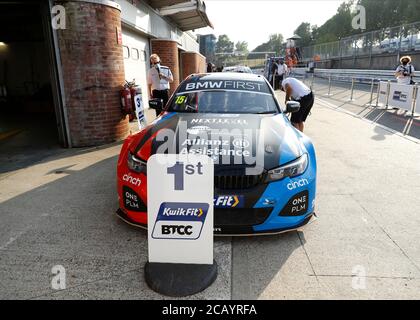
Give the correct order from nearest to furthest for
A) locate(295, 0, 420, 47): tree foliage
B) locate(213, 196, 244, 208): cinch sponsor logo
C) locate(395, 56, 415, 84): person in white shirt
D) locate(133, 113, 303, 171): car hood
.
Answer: locate(213, 196, 244, 208): cinch sponsor logo
locate(133, 113, 303, 171): car hood
locate(395, 56, 415, 84): person in white shirt
locate(295, 0, 420, 47): tree foliage

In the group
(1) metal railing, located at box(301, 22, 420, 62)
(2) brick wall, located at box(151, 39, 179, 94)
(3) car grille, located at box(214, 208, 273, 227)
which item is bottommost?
(3) car grille, located at box(214, 208, 273, 227)

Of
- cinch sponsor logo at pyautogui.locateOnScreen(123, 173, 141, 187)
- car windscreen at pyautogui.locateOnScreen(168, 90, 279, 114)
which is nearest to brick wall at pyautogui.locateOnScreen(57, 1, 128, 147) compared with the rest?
car windscreen at pyautogui.locateOnScreen(168, 90, 279, 114)

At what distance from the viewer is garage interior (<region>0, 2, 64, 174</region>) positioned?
672 centimetres

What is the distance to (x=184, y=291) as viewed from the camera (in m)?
2.31

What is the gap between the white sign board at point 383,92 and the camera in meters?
11.2

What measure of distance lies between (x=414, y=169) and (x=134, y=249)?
448 centimetres

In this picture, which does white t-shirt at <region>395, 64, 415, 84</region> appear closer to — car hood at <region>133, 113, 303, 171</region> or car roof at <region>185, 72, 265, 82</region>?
car roof at <region>185, 72, 265, 82</region>

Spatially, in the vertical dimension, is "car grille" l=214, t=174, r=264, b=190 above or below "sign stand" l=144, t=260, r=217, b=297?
above

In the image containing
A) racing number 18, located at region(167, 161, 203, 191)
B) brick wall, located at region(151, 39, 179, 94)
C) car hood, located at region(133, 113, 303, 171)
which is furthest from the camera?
brick wall, located at region(151, 39, 179, 94)

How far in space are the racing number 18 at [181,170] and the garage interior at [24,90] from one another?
14.4 feet

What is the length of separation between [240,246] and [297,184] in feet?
2.44

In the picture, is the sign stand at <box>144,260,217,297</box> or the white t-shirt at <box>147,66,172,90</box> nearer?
the sign stand at <box>144,260,217,297</box>
